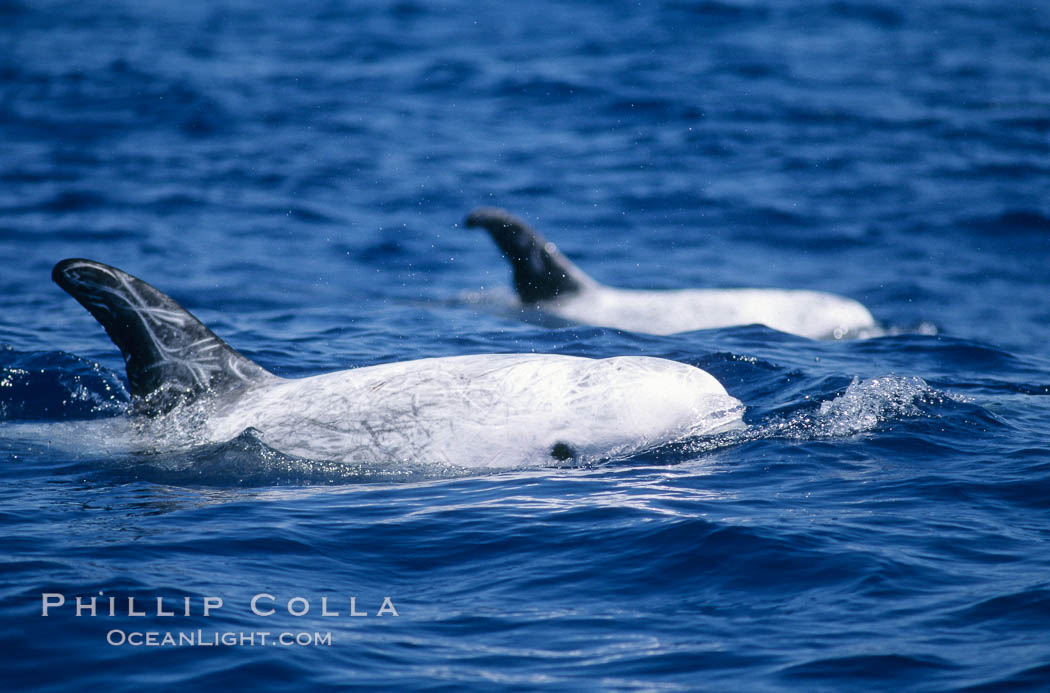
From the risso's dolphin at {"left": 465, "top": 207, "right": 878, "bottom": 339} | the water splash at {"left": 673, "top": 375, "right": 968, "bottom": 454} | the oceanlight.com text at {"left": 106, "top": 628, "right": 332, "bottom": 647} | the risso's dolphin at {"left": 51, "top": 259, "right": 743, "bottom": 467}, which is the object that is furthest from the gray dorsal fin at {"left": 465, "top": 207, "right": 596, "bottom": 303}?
the oceanlight.com text at {"left": 106, "top": 628, "right": 332, "bottom": 647}

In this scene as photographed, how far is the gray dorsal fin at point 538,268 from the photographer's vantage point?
56.7 ft

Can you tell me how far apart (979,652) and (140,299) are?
6854 mm

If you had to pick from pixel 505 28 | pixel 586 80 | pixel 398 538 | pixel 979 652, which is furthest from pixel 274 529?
pixel 505 28

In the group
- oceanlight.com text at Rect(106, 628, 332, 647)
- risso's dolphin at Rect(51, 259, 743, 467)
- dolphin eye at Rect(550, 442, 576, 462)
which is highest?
risso's dolphin at Rect(51, 259, 743, 467)

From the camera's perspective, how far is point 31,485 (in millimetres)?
8578

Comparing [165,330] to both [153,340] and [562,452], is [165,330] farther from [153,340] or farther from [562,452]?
[562,452]

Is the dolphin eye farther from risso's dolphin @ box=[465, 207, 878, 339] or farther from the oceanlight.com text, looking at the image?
risso's dolphin @ box=[465, 207, 878, 339]

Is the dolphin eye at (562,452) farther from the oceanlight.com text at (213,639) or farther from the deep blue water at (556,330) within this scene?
the oceanlight.com text at (213,639)

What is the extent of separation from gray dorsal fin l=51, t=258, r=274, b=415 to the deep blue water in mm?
750

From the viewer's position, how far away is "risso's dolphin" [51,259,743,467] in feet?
28.8

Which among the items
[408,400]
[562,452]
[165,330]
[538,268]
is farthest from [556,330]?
[165,330]

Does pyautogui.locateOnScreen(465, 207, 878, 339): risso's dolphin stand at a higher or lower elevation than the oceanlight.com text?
higher

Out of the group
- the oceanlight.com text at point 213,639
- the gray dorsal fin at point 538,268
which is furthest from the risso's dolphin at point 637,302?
the oceanlight.com text at point 213,639

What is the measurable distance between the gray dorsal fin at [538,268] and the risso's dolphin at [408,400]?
7865 millimetres
